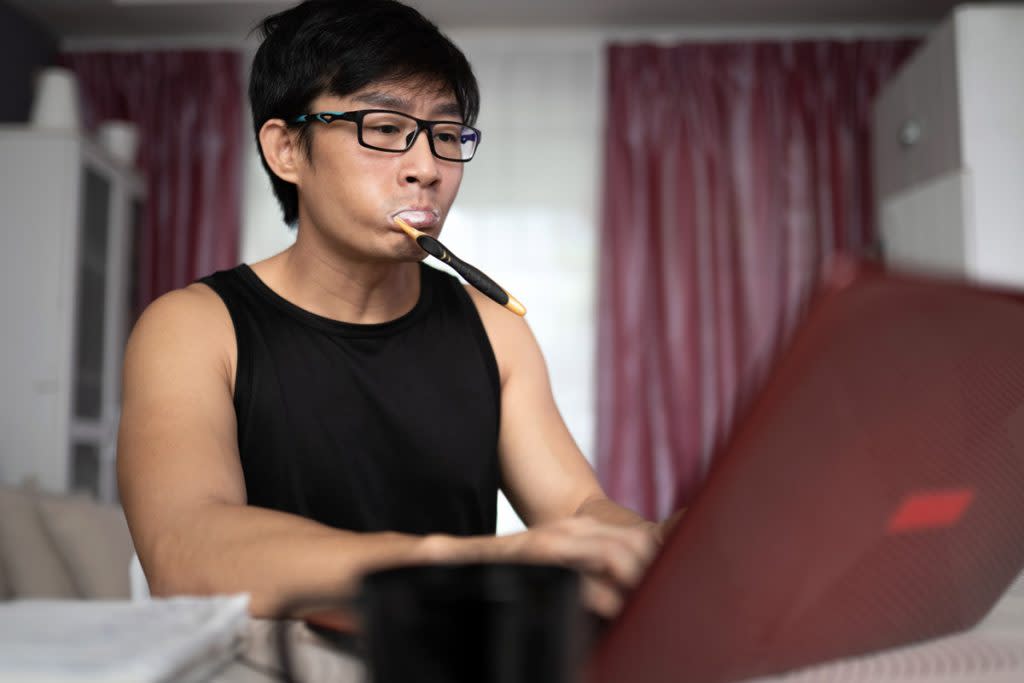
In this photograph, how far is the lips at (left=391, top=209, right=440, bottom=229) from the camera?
111cm

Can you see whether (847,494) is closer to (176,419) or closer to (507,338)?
(176,419)

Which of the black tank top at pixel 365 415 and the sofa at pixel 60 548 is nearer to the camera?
the black tank top at pixel 365 415

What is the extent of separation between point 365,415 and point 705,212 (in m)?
2.81

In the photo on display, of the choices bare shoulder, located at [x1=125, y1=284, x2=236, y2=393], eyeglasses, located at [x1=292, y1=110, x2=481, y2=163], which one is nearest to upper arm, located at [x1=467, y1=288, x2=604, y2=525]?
eyeglasses, located at [x1=292, y1=110, x2=481, y2=163]

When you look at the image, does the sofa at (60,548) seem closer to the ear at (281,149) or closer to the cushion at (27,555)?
the cushion at (27,555)

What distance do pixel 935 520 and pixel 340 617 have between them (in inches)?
11.8

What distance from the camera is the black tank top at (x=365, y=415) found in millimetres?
1083

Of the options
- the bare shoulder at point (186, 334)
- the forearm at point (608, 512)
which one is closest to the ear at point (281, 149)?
the bare shoulder at point (186, 334)

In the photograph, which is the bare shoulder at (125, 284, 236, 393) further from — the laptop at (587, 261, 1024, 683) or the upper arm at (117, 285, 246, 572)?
the laptop at (587, 261, 1024, 683)

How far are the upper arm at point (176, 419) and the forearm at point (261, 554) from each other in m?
0.02

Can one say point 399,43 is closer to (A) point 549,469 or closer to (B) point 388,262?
(B) point 388,262

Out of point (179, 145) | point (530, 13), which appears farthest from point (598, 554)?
point (179, 145)

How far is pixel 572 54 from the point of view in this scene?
385 centimetres

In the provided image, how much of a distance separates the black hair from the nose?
3.1 inches
